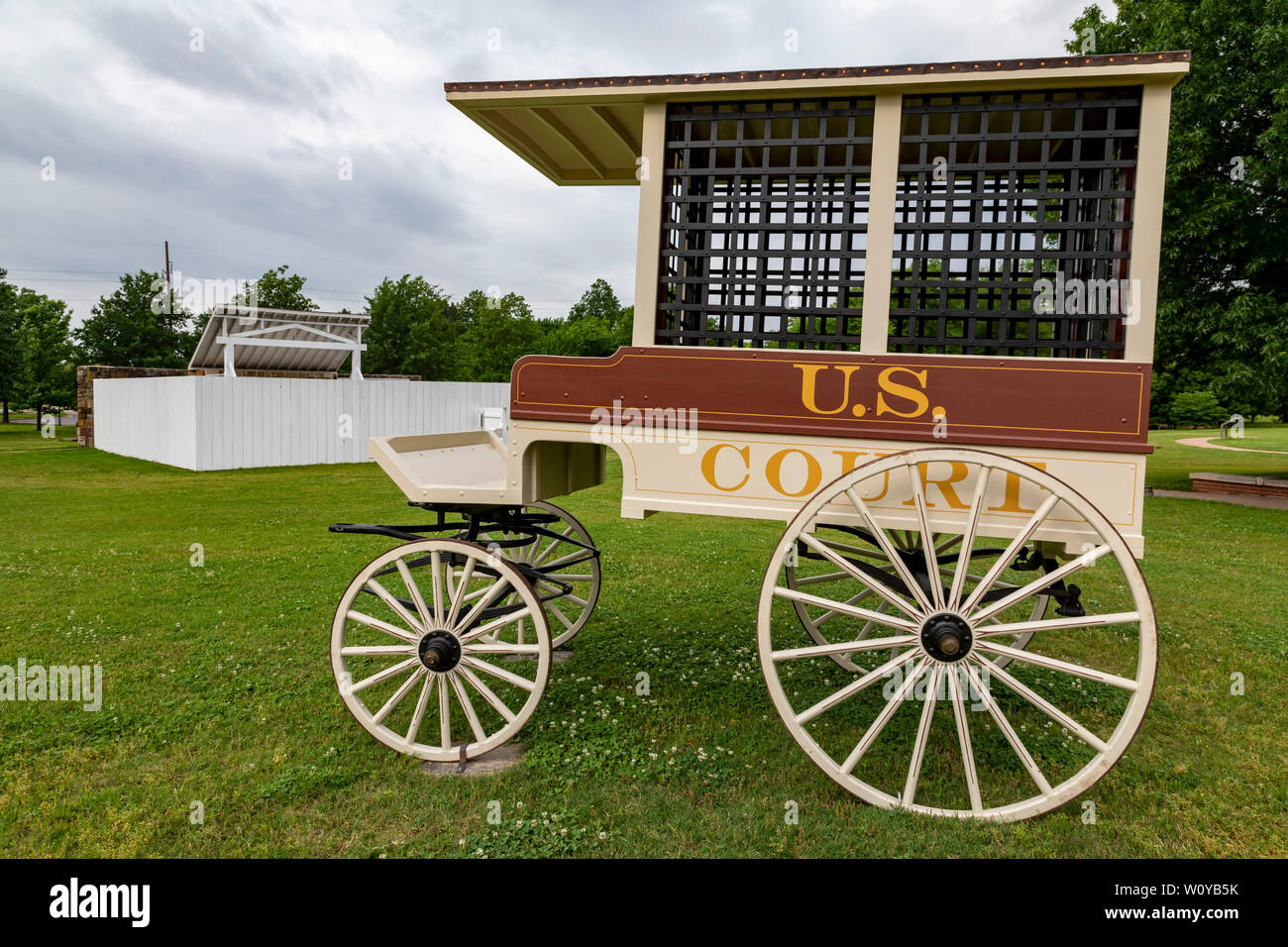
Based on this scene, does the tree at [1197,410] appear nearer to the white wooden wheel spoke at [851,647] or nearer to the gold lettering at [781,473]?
the gold lettering at [781,473]

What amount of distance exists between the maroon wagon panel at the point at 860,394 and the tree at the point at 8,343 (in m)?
32.7

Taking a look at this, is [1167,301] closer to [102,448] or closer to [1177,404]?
[102,448]

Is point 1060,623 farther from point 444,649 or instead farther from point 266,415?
point 266,415

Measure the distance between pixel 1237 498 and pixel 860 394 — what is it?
14304 millimetres

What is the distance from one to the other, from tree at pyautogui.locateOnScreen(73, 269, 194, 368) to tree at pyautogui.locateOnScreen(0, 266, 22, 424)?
4.48 m

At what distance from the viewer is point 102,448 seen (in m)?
19.8

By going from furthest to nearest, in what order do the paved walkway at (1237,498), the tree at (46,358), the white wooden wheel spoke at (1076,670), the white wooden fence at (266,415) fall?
the tree at (46,358), the white wooden fence at (266,415), the paved walkway at (1237,498), the white wooden wheel spoke at (1076,670)

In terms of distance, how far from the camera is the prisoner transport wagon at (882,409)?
3355mm

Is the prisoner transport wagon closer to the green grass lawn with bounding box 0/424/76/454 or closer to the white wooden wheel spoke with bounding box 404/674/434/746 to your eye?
the white wooden wheel spoke with bounding box 404/674/434/746

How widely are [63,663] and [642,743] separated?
3.73 metres

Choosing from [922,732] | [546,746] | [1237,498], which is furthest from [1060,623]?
[1237,498]

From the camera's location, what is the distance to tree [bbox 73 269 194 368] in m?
34.1

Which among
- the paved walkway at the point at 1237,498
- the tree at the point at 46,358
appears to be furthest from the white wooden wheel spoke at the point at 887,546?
the tree at the point at 46,358
